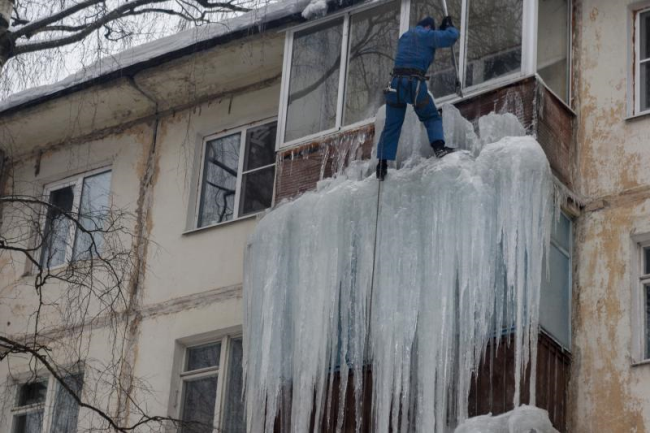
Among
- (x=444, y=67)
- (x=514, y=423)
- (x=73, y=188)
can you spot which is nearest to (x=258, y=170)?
(x=73, y=188)

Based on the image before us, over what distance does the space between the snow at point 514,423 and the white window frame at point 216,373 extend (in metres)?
3.36

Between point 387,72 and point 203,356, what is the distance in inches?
128

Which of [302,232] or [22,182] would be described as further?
[22,182]

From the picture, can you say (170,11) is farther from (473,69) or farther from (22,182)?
(22,182)

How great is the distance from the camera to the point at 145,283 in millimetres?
14242

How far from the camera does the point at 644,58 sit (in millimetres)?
12109

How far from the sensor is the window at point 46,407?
14148 mm

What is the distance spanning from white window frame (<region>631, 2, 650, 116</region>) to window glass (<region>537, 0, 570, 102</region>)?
54cm

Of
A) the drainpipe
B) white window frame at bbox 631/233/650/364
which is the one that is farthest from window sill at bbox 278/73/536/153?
the drainpipe

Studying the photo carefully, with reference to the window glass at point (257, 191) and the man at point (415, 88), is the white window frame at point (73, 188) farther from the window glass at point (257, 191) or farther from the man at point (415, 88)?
the man at point (415, 88)

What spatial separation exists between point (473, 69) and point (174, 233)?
3810 millimetres

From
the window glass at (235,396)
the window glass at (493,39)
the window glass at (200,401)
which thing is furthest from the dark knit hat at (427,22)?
the window glass at (200,401)

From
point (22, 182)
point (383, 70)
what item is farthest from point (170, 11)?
point (22, 182)

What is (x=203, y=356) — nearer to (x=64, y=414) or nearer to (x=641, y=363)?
(x=64, y=414)
